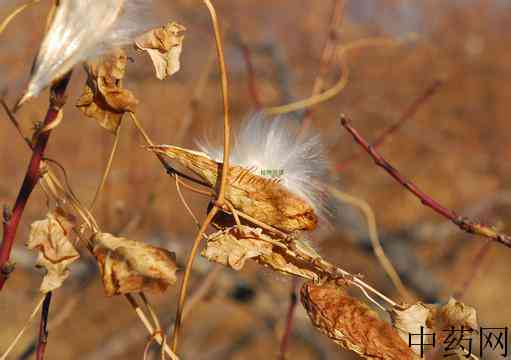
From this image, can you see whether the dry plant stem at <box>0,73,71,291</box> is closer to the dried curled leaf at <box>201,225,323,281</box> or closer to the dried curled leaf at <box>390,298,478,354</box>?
the dried curled leaf at <box>201,225,323,281</box>

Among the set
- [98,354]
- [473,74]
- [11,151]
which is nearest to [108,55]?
[98,354]

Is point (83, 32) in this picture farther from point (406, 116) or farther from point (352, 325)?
point (406, 116)

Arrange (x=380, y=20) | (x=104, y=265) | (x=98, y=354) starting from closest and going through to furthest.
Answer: (x=104, y=265)
(x=98, y=354)
(x=380, y=20)

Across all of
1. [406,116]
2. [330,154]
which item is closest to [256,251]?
[406,116]

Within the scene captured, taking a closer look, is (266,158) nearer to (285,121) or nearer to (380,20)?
(285,121)

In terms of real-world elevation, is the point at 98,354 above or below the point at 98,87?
below

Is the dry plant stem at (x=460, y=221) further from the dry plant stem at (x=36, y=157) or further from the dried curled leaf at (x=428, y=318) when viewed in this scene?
the dry plant stem at (x=36, y=157)

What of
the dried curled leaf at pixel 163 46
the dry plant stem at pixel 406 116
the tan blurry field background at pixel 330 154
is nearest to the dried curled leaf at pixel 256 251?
the dried curled leaf at pixel 163 46
